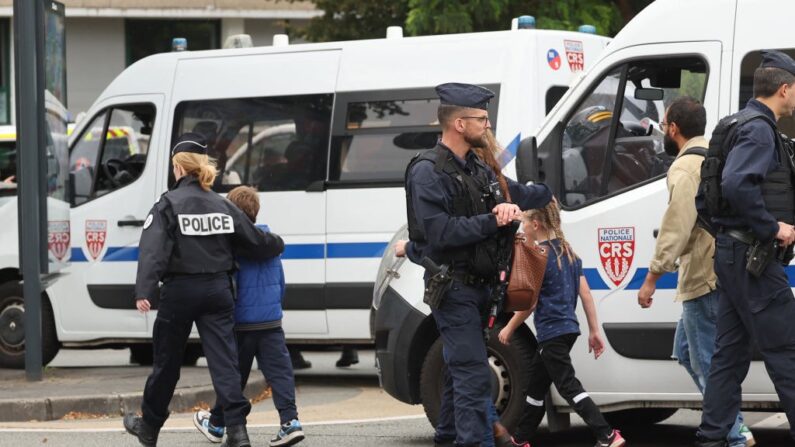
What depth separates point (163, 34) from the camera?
28.4m

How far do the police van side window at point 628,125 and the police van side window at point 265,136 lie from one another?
13.2ft

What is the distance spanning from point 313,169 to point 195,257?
3984mm

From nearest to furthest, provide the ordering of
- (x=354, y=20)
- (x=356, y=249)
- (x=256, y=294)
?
(x=256, y=294) < (x=356, y=249) < (x=354, y=20)

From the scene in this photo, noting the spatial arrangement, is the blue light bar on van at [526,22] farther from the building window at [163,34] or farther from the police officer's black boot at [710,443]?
the building window at [163,34]

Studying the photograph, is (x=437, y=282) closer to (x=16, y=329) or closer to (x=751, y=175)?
(x=751, y=175)

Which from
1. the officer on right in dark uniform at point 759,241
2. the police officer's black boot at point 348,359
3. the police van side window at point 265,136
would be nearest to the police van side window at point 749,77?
the officer on right in dark uniform at point 759,241

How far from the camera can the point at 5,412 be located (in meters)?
9.95

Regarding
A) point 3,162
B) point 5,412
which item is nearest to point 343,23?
point 3,162

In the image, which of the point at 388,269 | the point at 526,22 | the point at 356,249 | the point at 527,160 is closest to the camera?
the point at 527,160

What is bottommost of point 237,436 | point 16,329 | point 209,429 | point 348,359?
point 348,359

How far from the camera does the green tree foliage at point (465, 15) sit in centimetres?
1681

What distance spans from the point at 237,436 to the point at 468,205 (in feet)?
6.85

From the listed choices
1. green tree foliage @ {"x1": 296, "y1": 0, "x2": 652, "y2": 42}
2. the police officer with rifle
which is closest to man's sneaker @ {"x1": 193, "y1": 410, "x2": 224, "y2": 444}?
the police officer with rifle

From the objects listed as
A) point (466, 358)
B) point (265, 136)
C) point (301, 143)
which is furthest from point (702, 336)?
point (265, 136)
